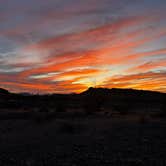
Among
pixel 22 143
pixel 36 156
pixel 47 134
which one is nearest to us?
pixel 36 156

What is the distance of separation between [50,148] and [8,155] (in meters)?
2.11

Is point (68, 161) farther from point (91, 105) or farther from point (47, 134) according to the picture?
point (91, 105)

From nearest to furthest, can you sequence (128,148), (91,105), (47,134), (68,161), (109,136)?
(68,161) → (128,148) → (109,136) → (47,134) → (91,105)

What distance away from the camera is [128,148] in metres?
12.3

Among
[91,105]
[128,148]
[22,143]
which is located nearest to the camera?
[128,148]

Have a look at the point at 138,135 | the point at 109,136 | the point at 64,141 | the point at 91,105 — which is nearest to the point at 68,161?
the point at 64,141

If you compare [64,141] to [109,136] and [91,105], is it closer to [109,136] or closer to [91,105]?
[109,136]

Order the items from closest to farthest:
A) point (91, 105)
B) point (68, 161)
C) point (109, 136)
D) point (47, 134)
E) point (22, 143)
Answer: point (68, 161)
point (22, 143)
point (109, 136)
point (47, 134)
point (91, 105)

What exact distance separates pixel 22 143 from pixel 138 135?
681 centimetres

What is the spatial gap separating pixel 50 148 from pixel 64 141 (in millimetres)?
1915

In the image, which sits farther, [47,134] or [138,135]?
[47,134]

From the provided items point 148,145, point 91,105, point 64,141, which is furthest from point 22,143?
point 91,105

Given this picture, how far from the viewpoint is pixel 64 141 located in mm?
14531

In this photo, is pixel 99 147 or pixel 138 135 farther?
pixel 138 135
